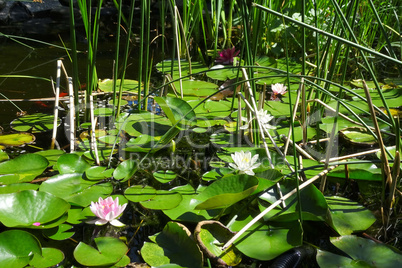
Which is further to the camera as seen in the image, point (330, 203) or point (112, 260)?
point (330, 203)

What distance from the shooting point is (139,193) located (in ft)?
3.84

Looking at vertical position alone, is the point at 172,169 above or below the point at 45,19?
below

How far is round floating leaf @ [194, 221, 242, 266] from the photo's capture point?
3.00 feet

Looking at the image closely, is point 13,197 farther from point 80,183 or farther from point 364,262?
point 364,262

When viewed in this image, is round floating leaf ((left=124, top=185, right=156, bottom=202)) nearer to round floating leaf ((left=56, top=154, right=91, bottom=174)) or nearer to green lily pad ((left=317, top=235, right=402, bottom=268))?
round floating leaf ((left=56, top=154, right=91, bottom=174))

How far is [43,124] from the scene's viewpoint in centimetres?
162

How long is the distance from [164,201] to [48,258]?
1.10ft

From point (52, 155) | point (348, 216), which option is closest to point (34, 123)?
point (52, 155)

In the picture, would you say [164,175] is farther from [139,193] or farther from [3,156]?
[3,156]

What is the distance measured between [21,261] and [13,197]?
0.62 feet

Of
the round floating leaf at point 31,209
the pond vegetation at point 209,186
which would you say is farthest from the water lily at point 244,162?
the round floating leaf at point 31,209

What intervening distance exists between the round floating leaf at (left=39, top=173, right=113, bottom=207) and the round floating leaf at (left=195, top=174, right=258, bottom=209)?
30cm

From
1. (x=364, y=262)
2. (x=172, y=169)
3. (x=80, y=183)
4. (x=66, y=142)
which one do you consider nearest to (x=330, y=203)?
(x=364, y=262)

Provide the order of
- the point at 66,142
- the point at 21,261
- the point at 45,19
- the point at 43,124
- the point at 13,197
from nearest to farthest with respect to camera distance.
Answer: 1. the point at 21,261
2. the point at 13,197
3. the point at 66,142
4. the point at 43,124
5. the point at 45,19
